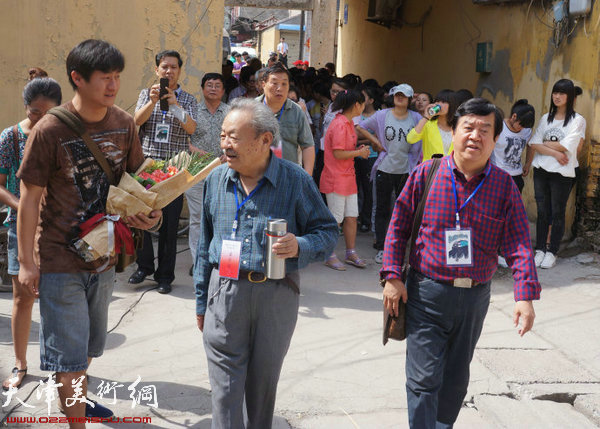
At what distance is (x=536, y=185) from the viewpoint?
812cm

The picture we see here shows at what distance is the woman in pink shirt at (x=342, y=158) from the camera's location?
7.48 meters

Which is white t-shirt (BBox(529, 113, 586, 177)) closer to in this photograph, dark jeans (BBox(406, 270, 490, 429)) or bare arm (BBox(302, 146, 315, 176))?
bare arm (BBox(302, 146, 315, 176))

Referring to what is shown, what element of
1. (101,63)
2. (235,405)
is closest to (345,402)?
(235,405)

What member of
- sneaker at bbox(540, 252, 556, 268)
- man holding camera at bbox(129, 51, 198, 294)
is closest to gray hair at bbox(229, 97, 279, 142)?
man holding camera at bbox(129, 51, 198, 294)

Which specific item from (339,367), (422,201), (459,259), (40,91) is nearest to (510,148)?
(339,367)

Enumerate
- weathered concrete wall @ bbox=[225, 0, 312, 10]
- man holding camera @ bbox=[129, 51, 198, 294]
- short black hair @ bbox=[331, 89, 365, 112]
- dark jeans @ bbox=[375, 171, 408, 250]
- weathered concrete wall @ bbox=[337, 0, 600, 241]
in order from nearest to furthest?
man holding camera @ bbox=[129, 51, 198, 294]
short black hair @ bbox=[331, 89, 365, 112]
dark jeans @ bbox=[375, 171, 408, 250]
weathered concrete wall @ bbox=[337, 0, 600, 241]
weathered concrete wall @ bbox=[225, 0, 312, 10]

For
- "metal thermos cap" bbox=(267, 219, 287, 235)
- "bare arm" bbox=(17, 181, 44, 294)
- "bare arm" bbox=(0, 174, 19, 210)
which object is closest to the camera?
"metal thermos cap" bbox=(267, 219, 287, 235)

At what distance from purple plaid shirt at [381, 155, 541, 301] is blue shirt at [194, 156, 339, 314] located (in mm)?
500

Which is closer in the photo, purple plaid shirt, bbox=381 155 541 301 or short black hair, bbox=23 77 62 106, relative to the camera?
purple plaid shirt, bbox=381 155 541 301

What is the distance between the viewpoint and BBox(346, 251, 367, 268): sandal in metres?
7.72

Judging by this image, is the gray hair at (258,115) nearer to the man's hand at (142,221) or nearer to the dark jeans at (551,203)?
the man's hand at (142,221)

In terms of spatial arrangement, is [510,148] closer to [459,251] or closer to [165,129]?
[165,129]

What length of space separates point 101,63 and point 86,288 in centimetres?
113

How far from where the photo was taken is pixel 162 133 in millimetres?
6270
